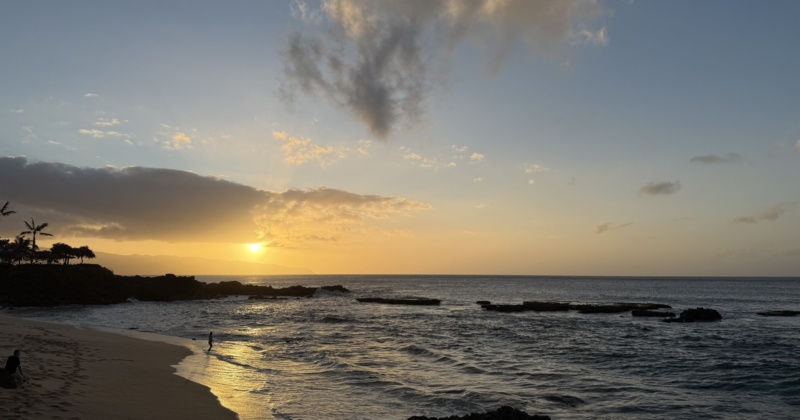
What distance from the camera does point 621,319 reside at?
200 feet

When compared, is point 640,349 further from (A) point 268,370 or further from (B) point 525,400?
(A) point 268,370

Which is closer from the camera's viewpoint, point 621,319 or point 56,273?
point 621,319

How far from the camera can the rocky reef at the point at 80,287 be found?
80062 millimetres

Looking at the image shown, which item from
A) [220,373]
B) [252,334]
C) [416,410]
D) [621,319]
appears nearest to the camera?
[416,410]

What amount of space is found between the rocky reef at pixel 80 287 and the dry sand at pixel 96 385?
6125 centimetres


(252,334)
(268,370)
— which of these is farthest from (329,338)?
(268,370)

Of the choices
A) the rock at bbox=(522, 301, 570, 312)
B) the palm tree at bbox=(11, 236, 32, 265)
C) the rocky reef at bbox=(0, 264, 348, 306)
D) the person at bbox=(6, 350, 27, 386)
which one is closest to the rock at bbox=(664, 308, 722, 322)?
the rock at bbox=(522, 301, 570, 312)

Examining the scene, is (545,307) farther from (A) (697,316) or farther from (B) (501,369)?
(B) (501,369)

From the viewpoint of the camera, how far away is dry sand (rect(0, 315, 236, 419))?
13838mm

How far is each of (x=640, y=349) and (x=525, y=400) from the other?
796 inches

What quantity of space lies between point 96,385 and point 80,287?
84.6 m

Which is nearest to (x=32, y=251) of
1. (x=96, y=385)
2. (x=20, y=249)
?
(x=20, y=249)

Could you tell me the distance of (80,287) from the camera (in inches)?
3415

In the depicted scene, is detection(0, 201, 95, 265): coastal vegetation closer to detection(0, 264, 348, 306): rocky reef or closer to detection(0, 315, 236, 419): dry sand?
detection(0, 264, 348, 306): rocky reef
